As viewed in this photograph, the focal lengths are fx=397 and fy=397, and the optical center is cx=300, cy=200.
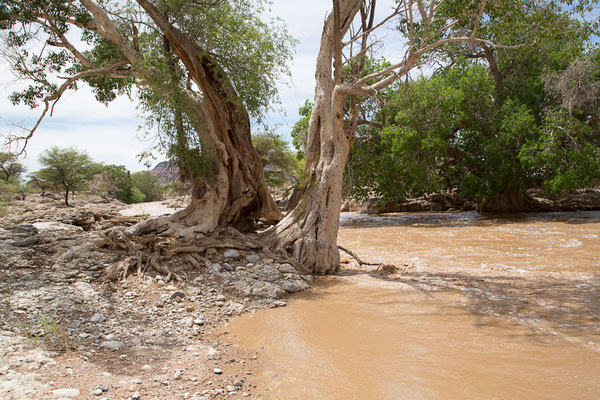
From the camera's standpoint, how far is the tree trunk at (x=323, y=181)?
6.86 metres

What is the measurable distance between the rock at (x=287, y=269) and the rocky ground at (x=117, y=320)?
20 mm

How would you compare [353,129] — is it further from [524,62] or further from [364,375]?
[524,62]

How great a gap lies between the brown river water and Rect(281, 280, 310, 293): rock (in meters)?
0.17

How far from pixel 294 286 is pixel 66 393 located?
11.5ft

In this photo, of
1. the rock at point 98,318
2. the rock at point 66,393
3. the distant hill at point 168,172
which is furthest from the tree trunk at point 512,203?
the rock at point 66,393

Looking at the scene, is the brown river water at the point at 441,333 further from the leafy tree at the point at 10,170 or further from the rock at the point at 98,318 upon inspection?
the leafy tree at the point at 10,170

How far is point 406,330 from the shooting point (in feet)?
13.5

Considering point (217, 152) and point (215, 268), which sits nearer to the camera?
point (215, 268)

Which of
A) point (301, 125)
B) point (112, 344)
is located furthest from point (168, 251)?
point (301, 125)

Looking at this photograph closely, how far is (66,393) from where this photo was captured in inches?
101

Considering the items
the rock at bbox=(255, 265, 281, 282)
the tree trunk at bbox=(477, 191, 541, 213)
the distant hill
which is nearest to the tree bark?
the distant hill

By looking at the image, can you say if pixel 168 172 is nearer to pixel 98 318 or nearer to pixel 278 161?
pixel 98 318

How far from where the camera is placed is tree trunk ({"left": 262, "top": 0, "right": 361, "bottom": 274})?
6863mm

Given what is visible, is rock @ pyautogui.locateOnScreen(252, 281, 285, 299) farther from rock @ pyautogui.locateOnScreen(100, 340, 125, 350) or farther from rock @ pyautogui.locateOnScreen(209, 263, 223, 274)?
rock @ pyautogui.locateOnScreen(100, 340, 125, 350)
